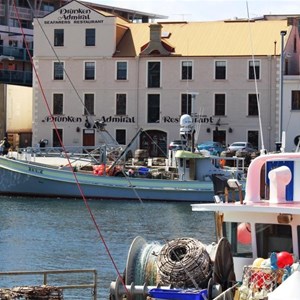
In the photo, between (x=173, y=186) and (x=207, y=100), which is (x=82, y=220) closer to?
(x=173, y=186)

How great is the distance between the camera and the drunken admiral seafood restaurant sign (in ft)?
227

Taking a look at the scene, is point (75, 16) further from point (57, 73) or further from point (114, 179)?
point (114, 179)

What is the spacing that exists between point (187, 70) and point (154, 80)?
212 centimetres

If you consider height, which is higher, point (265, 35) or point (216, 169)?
point (265, 35)

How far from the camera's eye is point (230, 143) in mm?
67688

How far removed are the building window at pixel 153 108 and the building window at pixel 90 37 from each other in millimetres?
4862

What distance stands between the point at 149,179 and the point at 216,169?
3.32 metres

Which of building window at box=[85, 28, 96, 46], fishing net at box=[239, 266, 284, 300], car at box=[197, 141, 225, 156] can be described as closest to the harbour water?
car at box=[197, 141, 225, 156]

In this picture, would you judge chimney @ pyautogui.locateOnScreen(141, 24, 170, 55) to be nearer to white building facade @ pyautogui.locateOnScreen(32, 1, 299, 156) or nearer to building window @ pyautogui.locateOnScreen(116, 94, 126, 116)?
white building facade @ pyautogui.locateOnScreen(32, 1, 299, 156)

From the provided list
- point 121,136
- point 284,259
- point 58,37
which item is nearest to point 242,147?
point 121,136

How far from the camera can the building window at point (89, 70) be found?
231 ft

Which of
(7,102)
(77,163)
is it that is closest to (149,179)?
(77,163)

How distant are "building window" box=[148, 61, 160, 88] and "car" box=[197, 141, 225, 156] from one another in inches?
212

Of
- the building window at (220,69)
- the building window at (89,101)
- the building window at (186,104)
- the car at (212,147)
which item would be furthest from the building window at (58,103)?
the car at (212,147)
